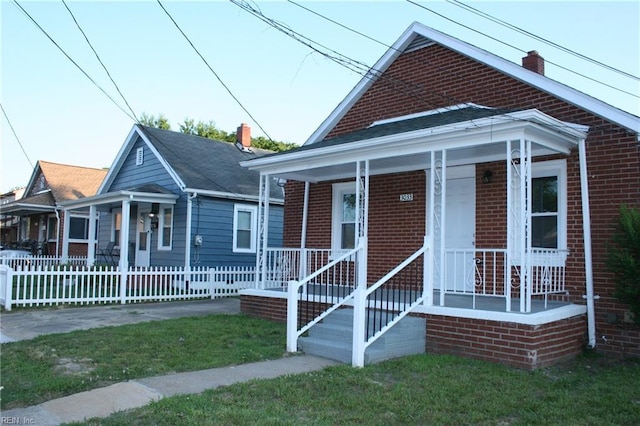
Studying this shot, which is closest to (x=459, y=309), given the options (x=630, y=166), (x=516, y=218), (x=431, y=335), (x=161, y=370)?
(x=431, y=335)

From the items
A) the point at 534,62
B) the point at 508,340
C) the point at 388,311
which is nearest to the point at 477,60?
the point at 534,62

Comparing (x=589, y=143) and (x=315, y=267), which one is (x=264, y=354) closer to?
(x=315, y=267)

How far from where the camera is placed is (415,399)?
18.3 ft

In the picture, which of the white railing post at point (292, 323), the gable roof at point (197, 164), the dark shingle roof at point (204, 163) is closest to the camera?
the white railing post at point (292, 323)

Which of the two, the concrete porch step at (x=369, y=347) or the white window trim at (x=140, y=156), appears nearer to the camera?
the concrete porch step at (x=369, y=347)

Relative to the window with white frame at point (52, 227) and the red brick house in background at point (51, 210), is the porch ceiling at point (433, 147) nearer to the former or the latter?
the red brick house in background at point (51, 210)

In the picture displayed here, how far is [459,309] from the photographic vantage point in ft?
25.4

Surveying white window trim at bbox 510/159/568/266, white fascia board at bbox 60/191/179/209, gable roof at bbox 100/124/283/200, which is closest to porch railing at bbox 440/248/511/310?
white window trim at bbox 510/159/568/266

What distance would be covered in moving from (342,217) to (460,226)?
2.99 metres

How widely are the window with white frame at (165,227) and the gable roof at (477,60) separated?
7.03m

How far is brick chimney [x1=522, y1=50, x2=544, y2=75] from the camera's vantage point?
10.6m

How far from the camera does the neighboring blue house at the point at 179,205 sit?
56.3ft

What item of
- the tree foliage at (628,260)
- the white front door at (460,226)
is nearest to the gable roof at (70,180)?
the white front door at (460,226)

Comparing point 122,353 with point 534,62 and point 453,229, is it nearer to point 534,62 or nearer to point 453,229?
point 453,229
